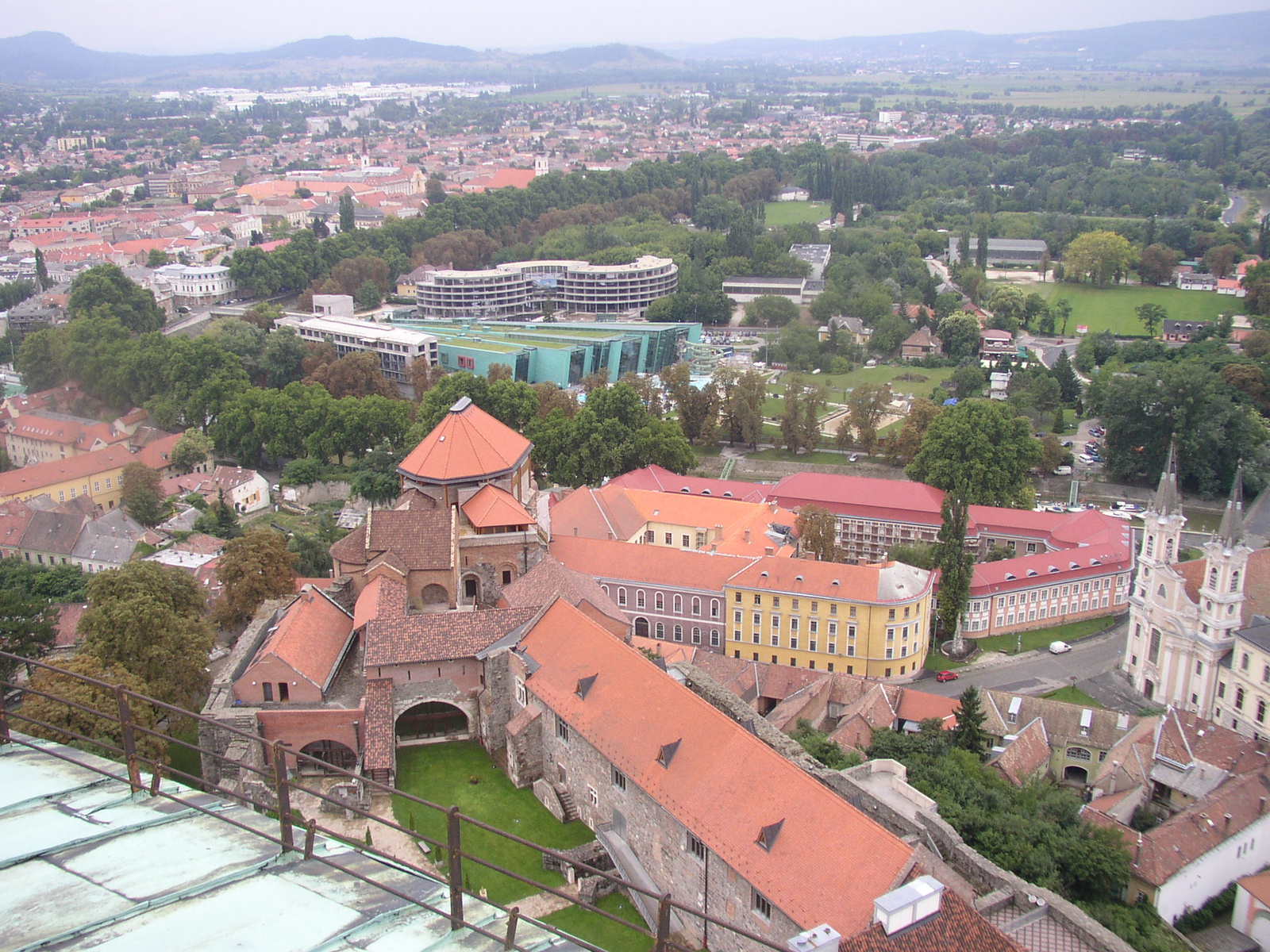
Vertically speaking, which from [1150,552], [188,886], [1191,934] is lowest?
[1191,934]

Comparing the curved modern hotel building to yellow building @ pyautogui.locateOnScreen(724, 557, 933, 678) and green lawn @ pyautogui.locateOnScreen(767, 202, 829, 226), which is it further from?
yellow building @ pyautogui.locateOnScreen(724, 557, 933, 678)

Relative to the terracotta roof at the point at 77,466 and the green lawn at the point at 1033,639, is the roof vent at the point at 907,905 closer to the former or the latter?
the green lawn at the point at 1033,639

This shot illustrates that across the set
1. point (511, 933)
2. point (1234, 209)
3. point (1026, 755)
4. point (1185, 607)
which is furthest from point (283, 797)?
point (1234, 209)

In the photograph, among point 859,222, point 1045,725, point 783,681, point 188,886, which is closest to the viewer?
point 188,886

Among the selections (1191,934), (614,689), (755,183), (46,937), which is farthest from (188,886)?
(755,183)

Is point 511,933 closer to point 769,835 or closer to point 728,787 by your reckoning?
point 769,835

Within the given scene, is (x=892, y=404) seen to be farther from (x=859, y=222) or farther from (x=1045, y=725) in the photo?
(x=859, y=222)

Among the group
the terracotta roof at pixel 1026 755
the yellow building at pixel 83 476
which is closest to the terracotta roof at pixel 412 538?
the terracotta roof at pixel 1026 755
